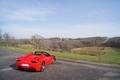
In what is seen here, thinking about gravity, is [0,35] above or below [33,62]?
above

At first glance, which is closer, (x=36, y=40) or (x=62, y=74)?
(x=62, y=74)

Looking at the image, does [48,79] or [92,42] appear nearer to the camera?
[48,79]

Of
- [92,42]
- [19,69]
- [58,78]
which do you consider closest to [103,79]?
[58,78]

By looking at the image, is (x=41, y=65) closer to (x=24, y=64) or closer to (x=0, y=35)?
(x=24, y=64)

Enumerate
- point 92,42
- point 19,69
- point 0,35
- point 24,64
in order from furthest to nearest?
point 92,42 → point 0,35 → point 19,69 → point 24,64

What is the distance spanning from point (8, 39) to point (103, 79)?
45.3 m

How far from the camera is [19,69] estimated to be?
9891mm


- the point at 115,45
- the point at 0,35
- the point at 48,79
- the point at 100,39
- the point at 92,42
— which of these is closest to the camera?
the point at 48,79

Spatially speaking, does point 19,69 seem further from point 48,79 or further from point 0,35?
point 0,35

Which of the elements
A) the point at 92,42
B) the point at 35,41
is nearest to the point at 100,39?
the point at 92,42

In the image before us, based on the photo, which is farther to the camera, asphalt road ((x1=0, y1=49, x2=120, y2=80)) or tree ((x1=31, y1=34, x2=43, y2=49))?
tree ((x1=31, y1=34, x2=43, y2=49))

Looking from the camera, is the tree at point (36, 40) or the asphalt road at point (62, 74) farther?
the tree at point (36, 40)

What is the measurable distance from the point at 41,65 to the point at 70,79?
2.69 m

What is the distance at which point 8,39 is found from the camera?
48500 millimetres
